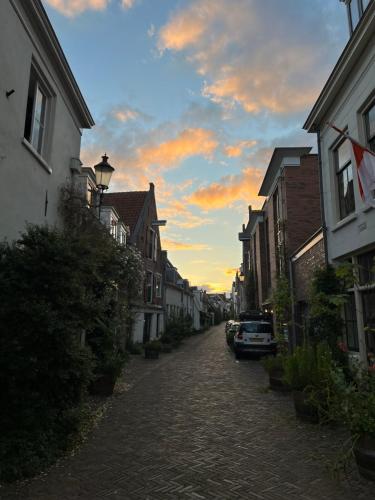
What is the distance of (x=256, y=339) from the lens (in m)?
19.1

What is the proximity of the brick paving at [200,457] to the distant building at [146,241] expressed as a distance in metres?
18.1

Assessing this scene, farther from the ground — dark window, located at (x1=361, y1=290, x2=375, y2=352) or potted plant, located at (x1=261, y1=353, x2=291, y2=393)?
dark window, located at (x1=361, y1=290, x2=375, y2=352)

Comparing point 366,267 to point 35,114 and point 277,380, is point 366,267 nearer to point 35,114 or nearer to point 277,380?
point 277,380

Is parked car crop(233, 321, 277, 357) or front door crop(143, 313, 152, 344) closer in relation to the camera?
parked car crop(233, 321, 277, 357)

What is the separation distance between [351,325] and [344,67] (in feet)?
20.6

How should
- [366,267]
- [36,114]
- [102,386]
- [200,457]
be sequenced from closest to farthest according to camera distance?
[200,457], [36,114], [366,267], [102,386]

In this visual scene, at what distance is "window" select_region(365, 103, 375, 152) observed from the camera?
8.97 meters

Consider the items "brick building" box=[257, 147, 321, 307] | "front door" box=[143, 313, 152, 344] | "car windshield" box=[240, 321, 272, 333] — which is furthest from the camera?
"front door" box=[143, 313, 152, 344]

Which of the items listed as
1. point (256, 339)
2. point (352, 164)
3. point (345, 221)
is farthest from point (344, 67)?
point (256, 339)

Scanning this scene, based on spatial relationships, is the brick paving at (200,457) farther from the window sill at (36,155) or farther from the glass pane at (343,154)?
the glass pane at (343,154)

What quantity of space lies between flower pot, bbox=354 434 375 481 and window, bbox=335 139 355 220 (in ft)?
21.7

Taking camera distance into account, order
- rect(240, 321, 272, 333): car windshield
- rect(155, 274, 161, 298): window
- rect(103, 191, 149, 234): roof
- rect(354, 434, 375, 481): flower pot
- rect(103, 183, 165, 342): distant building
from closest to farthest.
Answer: rect(354, 434, 375, 481): flower pot
rect(240, 321, 272, 333): car windshield
rect(103, 183, 165, 342): distant building
rect(103, 191, 149, 234): roof
rect(155, 274, 161, 298): window

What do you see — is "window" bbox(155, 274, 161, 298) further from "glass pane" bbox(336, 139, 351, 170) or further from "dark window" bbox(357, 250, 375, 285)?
"dark window" bbox(357, 250, 375, 285)

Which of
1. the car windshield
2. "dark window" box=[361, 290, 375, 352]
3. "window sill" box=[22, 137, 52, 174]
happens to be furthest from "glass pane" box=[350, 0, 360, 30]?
the car windshield
